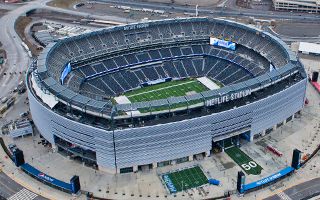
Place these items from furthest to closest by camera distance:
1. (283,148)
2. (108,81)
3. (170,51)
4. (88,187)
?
(170,51), (108,81), (283,148), (88,187)

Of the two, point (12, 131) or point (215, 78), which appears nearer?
point (12, 131)

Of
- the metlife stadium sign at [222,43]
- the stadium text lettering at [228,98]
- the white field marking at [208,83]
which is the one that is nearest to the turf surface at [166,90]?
the white field marking at [208,83]

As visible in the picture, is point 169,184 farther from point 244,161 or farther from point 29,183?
point 29,183

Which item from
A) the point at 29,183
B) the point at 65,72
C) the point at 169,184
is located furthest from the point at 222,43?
the point at 29,183

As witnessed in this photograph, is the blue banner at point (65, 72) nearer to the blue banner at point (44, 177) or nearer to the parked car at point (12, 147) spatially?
the parked car at point (12, 147)

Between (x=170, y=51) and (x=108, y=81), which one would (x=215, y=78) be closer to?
(x=170, y=51)

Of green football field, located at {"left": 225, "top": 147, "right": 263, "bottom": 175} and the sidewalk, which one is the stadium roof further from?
the sidewalk

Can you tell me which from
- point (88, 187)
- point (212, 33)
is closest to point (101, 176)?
point (88, 187)
